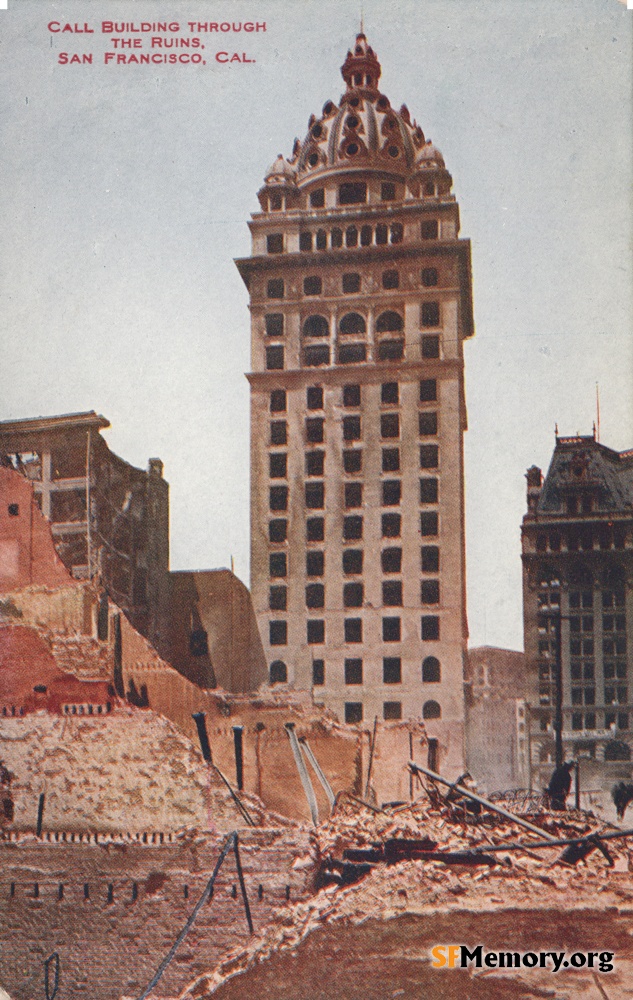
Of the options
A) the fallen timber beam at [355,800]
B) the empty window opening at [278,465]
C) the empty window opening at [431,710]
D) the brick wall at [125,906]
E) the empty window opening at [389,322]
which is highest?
the empty window opening at [389,322]

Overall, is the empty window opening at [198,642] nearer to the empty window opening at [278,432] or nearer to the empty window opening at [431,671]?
the empty window opening at [278,432]

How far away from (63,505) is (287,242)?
367 cm

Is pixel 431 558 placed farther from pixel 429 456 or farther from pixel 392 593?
pixel 429 456

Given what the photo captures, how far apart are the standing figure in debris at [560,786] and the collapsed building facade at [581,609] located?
0.11 meters

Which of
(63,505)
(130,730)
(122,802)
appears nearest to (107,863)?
(122,802)

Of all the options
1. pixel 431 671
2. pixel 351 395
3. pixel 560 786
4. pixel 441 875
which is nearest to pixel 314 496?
pixel 351 395

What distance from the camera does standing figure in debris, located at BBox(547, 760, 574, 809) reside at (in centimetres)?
1031

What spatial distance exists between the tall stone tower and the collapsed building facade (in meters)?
0.80

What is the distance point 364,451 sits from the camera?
11273 millimetres

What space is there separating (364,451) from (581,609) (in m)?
2.79

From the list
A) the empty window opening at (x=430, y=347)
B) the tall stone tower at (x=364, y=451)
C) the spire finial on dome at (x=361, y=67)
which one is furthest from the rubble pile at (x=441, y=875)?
the spire finial on dome at (x=361, y=67)

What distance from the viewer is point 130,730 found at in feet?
33.6

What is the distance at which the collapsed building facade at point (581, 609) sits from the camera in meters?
10.3

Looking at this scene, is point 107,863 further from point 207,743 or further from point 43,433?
point 43,433
